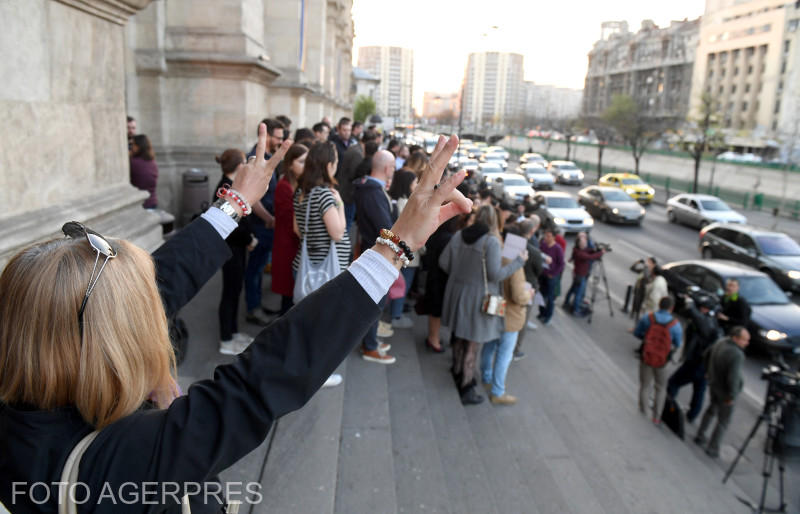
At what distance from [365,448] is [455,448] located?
101 cm

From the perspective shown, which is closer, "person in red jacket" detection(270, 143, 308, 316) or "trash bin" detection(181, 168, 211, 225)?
"person in red jacket" detection(270, 143, 308, 316)

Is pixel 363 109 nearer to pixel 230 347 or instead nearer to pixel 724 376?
pixel 724 376

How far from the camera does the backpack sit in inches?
271

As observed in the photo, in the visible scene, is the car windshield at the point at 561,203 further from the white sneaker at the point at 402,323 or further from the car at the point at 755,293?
the white sneaker at the point at 402,323

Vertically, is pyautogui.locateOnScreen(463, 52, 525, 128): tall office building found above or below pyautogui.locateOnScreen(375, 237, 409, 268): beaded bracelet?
above

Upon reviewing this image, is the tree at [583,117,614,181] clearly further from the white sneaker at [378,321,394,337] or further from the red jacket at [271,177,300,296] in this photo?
the red jacket at [271,177,300,296]

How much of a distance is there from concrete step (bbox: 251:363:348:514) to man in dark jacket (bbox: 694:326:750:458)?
15.6 ft

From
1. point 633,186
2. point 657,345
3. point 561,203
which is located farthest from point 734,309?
point 633,186

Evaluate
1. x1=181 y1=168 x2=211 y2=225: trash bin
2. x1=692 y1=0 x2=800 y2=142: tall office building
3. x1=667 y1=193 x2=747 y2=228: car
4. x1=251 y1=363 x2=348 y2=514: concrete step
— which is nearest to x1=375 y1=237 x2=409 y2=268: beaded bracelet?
x1=251 y1=363 x2=348 y2=514: concrete step

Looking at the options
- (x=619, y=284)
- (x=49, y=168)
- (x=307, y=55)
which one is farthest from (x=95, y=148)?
(x=307, y=55)

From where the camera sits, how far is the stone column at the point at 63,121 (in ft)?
8.93

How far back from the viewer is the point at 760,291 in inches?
426

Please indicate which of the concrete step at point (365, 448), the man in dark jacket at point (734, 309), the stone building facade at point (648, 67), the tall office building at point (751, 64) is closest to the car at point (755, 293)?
the man in dark jacket at point (734, 309)

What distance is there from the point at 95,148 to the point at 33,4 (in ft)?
2.97
